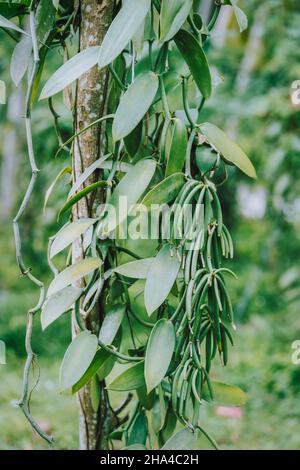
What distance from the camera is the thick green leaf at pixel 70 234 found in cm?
79

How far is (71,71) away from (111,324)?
0.33 meters

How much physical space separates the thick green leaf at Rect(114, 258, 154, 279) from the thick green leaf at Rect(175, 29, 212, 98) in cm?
23

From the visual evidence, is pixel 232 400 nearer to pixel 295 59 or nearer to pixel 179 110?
pixel 179 110

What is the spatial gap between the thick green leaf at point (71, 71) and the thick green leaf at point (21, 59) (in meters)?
0.11

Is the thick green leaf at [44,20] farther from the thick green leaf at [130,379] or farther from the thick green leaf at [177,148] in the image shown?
the thick green leaf at [130,379]

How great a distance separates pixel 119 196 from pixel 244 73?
2294 millimetres

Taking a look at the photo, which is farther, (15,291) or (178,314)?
(15,291)

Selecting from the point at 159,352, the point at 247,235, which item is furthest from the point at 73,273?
the point at 247,235

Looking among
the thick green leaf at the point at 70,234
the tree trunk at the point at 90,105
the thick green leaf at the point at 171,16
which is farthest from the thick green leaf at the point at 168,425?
the thick green leaf at the point at 171,16

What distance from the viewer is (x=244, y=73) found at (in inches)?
114

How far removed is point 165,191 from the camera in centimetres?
78

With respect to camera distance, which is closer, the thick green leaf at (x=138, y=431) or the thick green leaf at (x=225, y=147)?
the thick green leaf at (x=225, y=147)

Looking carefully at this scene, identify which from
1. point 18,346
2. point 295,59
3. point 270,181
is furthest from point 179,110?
point 295,59

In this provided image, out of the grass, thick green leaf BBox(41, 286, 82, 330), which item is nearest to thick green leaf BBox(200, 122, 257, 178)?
thick green leaf BBox(41, 286, 82, 330)
